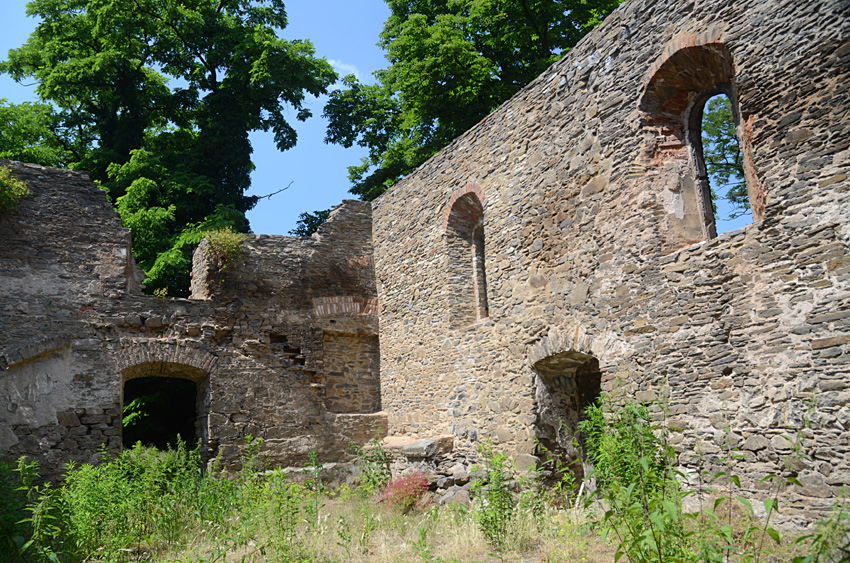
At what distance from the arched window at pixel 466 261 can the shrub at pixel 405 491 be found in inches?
96.7

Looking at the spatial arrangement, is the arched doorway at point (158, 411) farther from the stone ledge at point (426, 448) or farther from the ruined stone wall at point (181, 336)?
the stone ledge at point (426, 448)

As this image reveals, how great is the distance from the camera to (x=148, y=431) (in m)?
13.1

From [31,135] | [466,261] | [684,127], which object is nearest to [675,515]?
[684,127]

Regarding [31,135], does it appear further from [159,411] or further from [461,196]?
[461,196]

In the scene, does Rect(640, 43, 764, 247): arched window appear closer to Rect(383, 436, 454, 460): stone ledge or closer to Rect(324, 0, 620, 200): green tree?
Rect(383, 436, 454, 460): stone ledge

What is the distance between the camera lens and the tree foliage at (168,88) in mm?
17219

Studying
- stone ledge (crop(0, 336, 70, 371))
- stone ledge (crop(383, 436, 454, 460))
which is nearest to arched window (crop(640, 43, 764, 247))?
stone ledge (crop(383, 436, 454, 460))

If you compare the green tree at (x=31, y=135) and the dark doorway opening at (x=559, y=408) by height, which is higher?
the green tree at (x=31, y=135)

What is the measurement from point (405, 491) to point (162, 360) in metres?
4.46

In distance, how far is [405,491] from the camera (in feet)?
30.0

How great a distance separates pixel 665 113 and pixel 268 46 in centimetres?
1397

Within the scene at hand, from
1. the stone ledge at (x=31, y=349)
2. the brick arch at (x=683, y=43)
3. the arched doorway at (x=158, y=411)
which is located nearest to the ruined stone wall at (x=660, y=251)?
the brick arch at (x=683, y=43)

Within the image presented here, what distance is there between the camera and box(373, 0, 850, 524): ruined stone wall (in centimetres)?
552

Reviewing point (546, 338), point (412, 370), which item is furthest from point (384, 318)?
point (546, 338)
